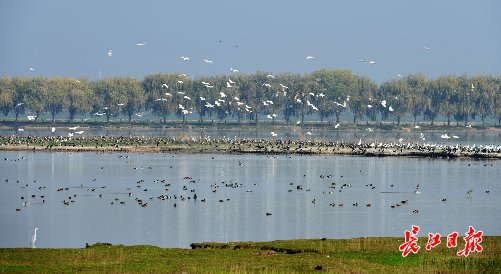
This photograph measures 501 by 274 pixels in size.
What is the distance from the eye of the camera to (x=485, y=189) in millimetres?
74312

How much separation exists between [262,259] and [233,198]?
98.4ft

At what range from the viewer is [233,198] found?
65.0m

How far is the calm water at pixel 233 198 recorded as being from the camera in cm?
4941

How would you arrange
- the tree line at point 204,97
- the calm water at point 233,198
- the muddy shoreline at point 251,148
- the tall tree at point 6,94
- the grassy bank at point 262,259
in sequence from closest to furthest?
1. the grassy bank at point 262,259
2. the calm water at point 233,198
3. the muddy shoreline at point 251,148
4. the tall tree at point 6,94
5. the tree line at point 204,97

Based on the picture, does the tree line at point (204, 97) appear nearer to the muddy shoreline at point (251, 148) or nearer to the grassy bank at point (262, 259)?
the muddy shoreline at point (251, 148)

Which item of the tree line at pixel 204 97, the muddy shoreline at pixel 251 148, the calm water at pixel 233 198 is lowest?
the calm water at pixel 233 198

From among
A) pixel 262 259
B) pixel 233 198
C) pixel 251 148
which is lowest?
pixel 233 198

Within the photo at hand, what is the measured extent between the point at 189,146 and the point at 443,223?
62.4 meters

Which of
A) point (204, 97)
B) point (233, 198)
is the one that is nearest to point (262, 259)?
point (233, 198)

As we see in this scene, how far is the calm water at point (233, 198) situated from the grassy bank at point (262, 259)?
7709 millimetres

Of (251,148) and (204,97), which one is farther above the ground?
(204,97)

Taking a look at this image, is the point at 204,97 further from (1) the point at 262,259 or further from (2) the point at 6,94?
(1) the point at 262,259

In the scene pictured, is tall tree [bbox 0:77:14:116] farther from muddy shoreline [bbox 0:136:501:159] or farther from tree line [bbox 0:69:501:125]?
muddy shoreline [bbox 0:136:501:159]

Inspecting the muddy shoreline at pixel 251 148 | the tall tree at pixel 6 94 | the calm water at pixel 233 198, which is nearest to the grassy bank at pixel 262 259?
the calm water at pixel 233 198
